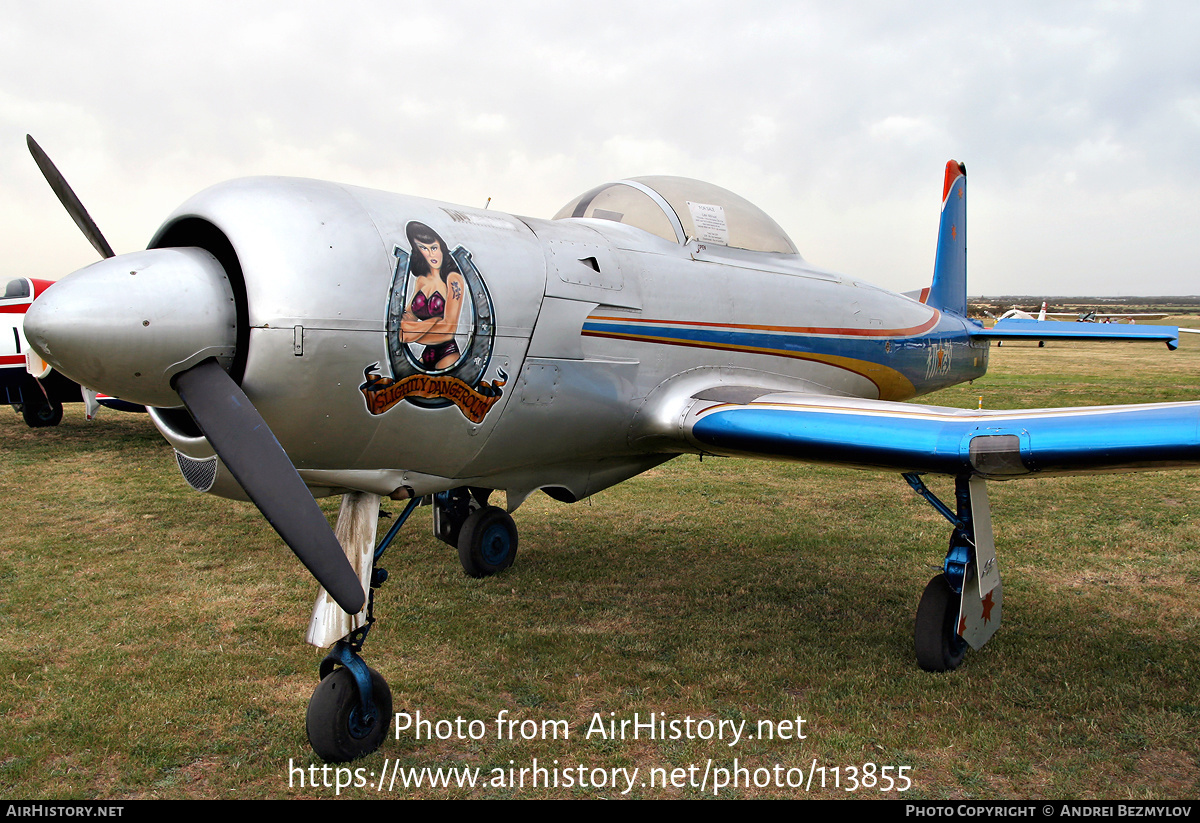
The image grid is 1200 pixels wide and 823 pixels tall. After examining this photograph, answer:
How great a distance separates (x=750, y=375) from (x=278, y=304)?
3.11 metres

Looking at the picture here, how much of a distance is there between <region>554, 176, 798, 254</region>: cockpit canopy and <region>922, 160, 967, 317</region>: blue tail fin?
4.16 metres

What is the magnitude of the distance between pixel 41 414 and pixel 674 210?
43.4 ft

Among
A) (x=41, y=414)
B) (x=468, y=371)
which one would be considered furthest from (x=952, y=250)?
(x=41, y=414)

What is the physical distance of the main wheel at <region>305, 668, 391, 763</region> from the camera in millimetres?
3426

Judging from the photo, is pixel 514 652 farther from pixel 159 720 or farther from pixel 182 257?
pixel 182 257

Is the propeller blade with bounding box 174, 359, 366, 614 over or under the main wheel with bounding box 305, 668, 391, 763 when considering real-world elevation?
over

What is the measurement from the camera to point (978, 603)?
450 centimetres

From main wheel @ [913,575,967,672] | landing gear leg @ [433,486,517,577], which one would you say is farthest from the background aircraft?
main wheel @ [913,575,967,672]

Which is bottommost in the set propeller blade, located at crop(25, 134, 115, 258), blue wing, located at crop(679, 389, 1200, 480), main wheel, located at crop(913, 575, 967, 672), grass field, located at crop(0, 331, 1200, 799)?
grass field, located at crop(0, 331, 1200, 799)

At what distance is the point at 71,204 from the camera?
380 centimetres

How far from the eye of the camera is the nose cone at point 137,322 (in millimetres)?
2820

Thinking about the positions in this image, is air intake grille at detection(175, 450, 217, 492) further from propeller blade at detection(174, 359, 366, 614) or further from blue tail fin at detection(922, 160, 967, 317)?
blue tail fin at detection(922, 160, 967, 317)

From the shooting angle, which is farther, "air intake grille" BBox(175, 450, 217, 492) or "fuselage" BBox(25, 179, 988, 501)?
"air intake grille" BBox(175, 450, 217, 492)
